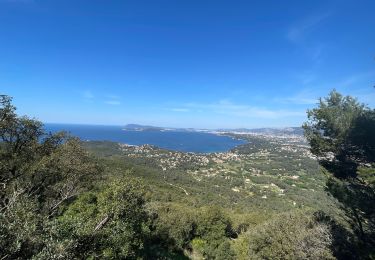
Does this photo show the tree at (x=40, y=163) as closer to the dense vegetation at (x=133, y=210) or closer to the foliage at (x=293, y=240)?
the dense vegetation at (x=133, y=210)

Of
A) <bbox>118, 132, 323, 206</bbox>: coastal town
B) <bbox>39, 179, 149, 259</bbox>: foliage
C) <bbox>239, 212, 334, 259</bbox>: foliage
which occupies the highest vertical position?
<bbox>39, 179, 149, 259</bbox>: foliage

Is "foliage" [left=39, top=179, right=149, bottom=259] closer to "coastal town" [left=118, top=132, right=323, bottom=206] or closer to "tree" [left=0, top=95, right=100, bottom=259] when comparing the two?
"tree" [left=0, top=95, right=100, bottom=259]

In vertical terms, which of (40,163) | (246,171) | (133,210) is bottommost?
(246,171)

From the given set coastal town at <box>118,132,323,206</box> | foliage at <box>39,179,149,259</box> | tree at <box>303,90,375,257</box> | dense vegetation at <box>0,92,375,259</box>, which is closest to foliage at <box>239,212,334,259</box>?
dense vegetation at <box>0,92,375,259</box>

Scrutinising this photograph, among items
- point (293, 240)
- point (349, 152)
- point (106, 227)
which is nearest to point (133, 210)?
point (106, 227)

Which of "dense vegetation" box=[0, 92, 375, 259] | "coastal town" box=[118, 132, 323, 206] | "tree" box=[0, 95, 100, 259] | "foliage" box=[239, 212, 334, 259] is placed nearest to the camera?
"dense vegetation" box=[0, 92, 375, 259]

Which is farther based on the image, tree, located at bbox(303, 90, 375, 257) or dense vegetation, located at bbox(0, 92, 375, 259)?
tree, located at bbox(303, 90, 375, 257)

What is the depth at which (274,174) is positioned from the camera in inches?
5733

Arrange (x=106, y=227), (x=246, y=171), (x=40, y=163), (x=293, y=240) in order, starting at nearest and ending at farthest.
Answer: (x=106, y=227) → (x=40, y=163) → (x=293, y=240) → (x=246, y=171)

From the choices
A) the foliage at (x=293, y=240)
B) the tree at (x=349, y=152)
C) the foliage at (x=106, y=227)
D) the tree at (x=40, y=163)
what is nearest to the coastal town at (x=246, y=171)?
the foliage at (x=293, y=240)

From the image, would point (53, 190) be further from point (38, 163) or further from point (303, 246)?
point (303, 246)

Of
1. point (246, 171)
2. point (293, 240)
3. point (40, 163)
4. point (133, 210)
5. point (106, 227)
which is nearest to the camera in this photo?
point (106, 227)

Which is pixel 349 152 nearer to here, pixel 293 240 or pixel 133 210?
pixel 293 240

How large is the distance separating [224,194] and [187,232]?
66576 mm
